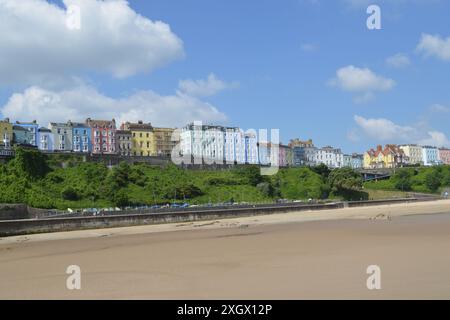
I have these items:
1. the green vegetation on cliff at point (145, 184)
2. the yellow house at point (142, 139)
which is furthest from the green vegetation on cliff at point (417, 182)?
the yellow house at point (142, 139)

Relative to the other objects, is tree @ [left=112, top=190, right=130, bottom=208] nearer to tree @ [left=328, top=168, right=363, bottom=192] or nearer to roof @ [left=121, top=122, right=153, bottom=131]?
tree @ [left=328, top=168, right=363, bottom=192]

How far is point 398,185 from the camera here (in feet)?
340

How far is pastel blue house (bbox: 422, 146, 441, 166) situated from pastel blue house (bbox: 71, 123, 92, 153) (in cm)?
13838

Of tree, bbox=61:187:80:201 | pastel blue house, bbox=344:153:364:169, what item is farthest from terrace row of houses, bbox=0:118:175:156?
pastel blue house, bbox=344:153:364:169

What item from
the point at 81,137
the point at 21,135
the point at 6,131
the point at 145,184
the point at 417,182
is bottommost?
the point at 417,182

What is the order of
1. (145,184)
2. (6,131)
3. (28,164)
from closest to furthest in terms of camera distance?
1. (28,164)
2. (145,184)
3. (6,131)

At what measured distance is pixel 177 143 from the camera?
133 metres

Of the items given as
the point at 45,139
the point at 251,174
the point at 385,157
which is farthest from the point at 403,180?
the point at 45,139

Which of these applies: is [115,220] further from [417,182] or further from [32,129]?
[417,182]

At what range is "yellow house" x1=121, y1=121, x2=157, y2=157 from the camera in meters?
118

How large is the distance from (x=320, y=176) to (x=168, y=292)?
3157 inches

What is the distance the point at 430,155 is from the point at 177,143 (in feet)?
382

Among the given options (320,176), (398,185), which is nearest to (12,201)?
(320,176)

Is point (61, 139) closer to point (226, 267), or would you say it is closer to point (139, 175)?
point (139, 175)
